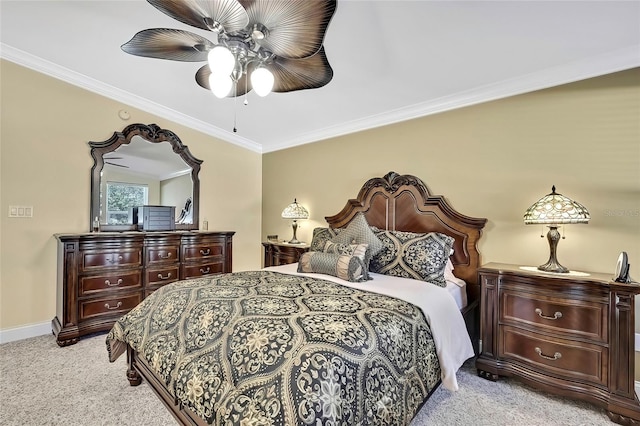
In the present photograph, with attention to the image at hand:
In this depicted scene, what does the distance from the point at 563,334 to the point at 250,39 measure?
2.95 metres

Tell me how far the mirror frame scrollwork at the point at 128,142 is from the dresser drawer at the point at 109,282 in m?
0.66

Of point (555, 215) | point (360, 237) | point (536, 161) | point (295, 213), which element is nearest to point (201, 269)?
point (295, 213)

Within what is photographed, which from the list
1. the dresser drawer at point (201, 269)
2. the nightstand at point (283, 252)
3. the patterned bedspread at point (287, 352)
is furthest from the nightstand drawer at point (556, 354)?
the dresser drawer at point (201, 269)

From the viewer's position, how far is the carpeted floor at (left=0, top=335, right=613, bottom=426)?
1.76 meters

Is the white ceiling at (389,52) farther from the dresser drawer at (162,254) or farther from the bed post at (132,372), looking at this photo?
the bed post at (132,372)

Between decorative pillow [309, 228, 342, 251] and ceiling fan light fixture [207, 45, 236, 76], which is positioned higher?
ceiling fan light fixture [207, 45, 236, 76]

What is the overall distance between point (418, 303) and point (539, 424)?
104 cm

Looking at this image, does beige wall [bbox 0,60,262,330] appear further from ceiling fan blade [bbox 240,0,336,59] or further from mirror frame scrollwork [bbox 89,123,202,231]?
ceiling fan blade [bbox 240,0,336,59]

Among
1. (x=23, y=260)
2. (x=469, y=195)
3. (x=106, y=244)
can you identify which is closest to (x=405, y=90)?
(x=469, y=195)

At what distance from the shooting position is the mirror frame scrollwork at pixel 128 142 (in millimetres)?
3324

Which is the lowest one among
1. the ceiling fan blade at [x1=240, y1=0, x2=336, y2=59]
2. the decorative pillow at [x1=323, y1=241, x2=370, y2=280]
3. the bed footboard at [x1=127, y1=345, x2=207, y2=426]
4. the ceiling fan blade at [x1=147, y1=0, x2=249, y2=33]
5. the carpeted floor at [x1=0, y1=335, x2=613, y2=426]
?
the carpeted floor at [x1=0, y1=335, x2=613, y2=426]

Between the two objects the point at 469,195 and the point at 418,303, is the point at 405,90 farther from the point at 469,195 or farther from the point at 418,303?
the point at 418,303

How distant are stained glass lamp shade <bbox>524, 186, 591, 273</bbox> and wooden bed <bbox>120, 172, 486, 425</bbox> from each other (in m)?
0.58

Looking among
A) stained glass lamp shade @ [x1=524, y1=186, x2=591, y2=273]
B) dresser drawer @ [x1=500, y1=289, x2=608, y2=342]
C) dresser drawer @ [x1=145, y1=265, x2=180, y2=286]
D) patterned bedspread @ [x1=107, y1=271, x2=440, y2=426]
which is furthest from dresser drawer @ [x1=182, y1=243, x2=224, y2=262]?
stained glass lamp shade @ [x1=524, y1=186, x2=591, y2=273]
